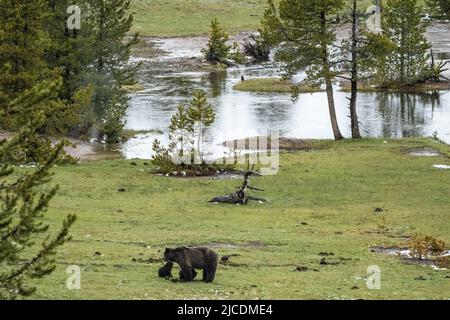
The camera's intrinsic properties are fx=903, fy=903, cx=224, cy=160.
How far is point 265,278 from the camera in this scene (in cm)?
1977

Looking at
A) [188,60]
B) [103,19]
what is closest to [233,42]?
[188,60]

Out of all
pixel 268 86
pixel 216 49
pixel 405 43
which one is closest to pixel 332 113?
pixel 405 43

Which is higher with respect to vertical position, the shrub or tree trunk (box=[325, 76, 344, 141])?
tree trunk (box=[325, 76, 344, 141])

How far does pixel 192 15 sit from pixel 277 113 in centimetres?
5469

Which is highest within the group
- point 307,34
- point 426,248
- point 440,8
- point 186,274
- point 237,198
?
point 440,8

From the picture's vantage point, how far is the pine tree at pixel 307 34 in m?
46.0

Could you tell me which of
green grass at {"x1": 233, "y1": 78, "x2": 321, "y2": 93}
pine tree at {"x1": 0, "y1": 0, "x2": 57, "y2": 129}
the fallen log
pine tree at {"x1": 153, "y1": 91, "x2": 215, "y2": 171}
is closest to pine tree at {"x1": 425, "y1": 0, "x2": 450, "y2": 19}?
green grass at {"x1": 233, "y1": 78, "x2": 321, "y2": 93}

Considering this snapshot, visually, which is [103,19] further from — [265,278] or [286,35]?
[265,278]

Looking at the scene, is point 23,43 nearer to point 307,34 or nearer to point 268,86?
point 307,34

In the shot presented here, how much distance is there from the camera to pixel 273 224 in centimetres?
2800

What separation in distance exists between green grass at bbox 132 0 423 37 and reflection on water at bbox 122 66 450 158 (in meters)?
28.5

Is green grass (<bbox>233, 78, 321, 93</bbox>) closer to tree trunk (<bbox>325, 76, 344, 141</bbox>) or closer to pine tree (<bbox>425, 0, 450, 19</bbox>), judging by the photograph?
tree trunk (<bbox>325, 76, 344, 141</bbox>)

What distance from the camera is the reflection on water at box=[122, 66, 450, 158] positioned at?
5169 centimetres

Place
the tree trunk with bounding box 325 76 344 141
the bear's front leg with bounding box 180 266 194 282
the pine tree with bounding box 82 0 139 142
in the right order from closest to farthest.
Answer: the bear's front leg with bounding box 180 266 194 282 < the tree trunk with bounding box 325 76 344 141 < the pine tree with bounding box 82 0 139 142
